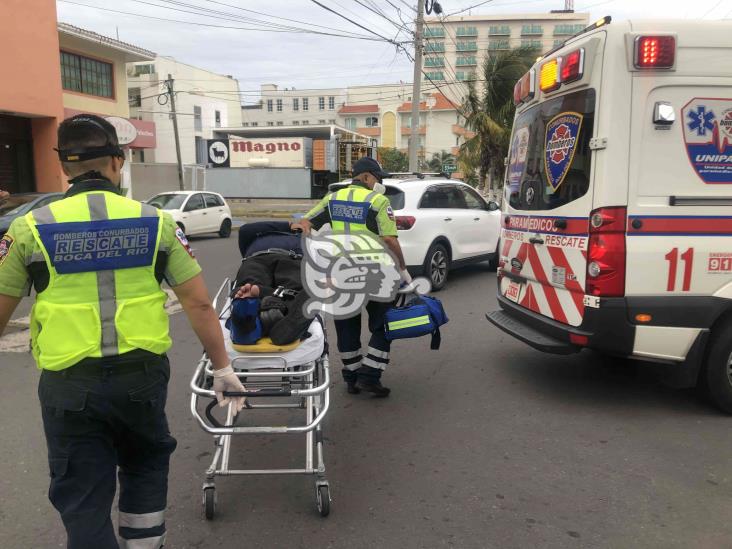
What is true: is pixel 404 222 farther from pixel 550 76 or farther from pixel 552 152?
pixel 550 76

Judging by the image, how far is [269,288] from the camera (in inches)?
139

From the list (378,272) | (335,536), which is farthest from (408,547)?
(378,272)

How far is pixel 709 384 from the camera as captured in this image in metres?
4.18

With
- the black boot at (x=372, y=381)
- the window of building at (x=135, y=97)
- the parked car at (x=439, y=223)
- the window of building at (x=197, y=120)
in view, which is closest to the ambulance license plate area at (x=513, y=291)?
the black boot at (x=372, y=381)

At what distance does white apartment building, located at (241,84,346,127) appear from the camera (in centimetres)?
8019

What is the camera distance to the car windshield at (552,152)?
4.15m

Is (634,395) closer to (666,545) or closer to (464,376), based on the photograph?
(464,376)

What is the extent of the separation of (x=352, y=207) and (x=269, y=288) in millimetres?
1394

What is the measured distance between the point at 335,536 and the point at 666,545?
156 cm

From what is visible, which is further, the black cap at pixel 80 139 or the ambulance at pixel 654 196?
the ambulance at pixel 654 196

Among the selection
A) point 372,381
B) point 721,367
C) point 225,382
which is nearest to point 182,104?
point 372,381

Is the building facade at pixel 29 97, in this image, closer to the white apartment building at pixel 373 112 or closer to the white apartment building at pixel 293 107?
the white apartment building at pixel 373 112

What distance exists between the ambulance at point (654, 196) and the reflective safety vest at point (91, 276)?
310 cm

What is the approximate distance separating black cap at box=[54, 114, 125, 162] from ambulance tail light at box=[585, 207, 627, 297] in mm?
3160
